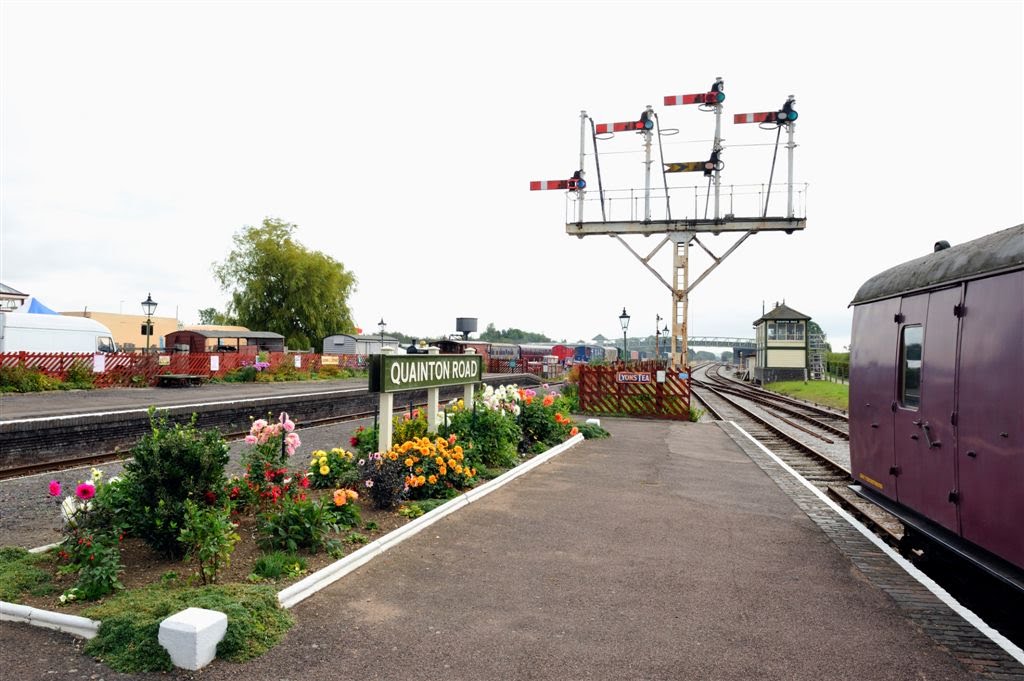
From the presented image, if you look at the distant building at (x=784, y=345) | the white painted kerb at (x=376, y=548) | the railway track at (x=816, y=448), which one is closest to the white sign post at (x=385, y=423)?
the white painted kerb at (x=376, y=548)

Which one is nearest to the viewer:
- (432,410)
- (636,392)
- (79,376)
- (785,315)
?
(432,410)

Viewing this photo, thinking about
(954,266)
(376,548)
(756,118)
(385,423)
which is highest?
(756,118)

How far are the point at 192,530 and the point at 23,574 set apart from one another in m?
1.19

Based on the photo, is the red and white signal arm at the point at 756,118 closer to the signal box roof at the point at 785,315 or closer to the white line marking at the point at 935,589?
the white line marking at the point at 935,589

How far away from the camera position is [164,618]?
404 centimetres

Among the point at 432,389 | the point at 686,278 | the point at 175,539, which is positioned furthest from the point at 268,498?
the point at 686,278

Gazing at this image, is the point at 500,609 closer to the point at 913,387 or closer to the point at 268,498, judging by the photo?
the point at 268,498

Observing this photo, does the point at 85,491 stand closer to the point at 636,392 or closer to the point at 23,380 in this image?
the point at 636,392

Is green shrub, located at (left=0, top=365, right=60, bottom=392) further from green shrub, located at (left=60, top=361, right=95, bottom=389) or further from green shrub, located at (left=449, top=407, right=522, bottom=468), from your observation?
green shrub, located at (left=449, top=407, right=522, bottom=468)

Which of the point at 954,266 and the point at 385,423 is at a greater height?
the point at 954,266

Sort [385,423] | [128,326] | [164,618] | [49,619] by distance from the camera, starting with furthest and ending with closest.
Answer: [128,326] < [385,423] < [49,619] < [164,618]

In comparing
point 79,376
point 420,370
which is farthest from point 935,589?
point 79,376

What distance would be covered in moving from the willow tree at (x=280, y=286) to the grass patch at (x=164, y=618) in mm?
53506

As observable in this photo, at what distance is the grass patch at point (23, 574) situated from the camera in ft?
15.1
